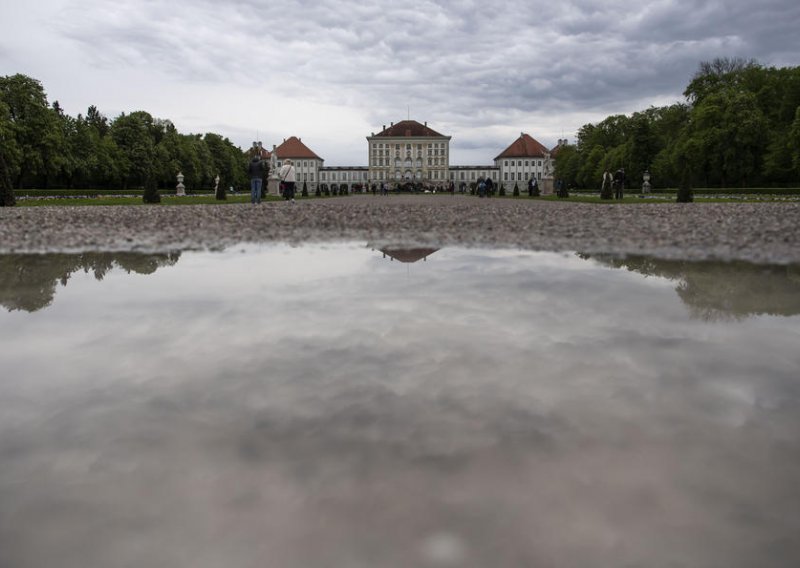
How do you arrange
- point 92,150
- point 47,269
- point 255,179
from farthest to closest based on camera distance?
point 92,150 → point 255,179 → point 47,269

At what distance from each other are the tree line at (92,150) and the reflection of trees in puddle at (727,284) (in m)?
22.1

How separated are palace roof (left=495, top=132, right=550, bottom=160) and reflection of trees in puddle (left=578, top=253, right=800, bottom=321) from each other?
413 ft

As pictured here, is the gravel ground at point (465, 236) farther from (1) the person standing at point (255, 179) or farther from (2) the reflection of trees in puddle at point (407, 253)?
(1) the person standing at point (255, 179)

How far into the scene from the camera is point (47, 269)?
18.6ft

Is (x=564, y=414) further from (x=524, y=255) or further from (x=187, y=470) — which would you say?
(x=524, y=255)

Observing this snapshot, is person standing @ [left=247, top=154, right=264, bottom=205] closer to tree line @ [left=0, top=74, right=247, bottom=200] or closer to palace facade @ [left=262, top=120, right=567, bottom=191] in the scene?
tree line @ [left=0, top=74, right=247, bottom=200]

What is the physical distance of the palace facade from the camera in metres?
124

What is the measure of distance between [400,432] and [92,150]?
58834mm

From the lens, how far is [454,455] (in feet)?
6.33

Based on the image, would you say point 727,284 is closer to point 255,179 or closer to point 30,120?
point 255,179

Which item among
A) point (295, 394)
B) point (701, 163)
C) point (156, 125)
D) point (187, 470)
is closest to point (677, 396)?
point (295, 394)

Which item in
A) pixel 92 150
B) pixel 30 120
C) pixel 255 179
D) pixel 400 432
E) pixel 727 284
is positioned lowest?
pixel 400 432

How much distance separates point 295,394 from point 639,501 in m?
1.29

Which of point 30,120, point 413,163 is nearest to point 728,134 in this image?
point 30,120
